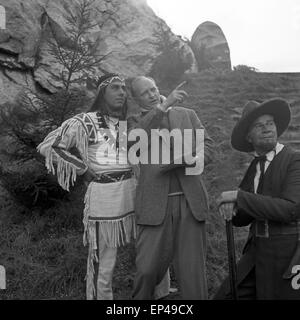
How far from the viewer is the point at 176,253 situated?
2.46m

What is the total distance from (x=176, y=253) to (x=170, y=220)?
8.0 inches

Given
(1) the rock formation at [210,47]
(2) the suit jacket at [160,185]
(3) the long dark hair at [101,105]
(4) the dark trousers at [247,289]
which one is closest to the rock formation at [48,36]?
(1) the rock formation at [210,47]

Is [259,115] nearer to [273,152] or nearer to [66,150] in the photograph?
[273,152]

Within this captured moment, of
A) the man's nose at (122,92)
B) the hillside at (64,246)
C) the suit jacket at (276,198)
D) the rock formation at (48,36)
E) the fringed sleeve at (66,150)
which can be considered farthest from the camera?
the rock formation at (48,36)

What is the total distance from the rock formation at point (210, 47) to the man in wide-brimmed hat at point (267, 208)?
39.1 ft

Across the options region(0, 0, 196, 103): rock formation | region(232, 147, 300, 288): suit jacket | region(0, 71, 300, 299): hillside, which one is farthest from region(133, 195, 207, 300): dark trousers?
region(0, 0, 196, 103): rock formation

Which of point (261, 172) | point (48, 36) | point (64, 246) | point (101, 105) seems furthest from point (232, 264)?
point (48, 36)

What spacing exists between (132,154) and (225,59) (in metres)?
13.3

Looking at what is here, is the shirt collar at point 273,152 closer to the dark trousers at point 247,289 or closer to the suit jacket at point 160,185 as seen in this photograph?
the suit jacket at point 160,185

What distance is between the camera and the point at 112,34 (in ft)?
39.1

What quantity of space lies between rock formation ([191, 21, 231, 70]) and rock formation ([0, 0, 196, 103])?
1.14 m

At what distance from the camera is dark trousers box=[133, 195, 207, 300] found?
94.3 inches

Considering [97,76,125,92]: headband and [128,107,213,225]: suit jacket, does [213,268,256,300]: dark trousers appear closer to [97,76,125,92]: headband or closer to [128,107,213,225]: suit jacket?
[128,107,213,225]: suit jacket

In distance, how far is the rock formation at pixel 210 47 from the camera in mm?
14273
